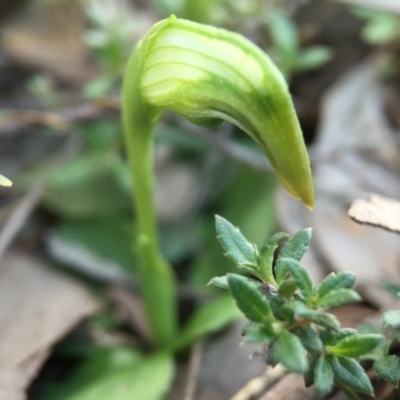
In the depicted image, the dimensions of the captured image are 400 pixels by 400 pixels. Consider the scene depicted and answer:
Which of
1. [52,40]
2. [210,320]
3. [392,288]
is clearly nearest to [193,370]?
[210,320]

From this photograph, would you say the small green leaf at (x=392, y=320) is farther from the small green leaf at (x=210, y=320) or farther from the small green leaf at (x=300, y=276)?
the small green leaf at (x=210, y=320)

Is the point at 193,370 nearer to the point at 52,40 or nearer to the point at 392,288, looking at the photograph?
the point at 392,288

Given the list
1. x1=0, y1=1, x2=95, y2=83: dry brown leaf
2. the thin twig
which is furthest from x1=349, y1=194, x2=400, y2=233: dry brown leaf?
x1=0, y1=1, x2=95, y2=83: dry brown leaf

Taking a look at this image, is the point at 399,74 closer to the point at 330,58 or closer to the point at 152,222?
the point at 330,58

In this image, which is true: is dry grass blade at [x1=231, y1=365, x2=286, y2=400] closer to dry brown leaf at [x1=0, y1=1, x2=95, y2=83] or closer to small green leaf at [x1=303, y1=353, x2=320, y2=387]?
small green leaf at [x1=303, y1=353, x2=320, y2=387]

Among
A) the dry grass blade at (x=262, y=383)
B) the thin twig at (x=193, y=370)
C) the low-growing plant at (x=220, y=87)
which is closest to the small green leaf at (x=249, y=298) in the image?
the low-growing plant at (x=220, y=87)

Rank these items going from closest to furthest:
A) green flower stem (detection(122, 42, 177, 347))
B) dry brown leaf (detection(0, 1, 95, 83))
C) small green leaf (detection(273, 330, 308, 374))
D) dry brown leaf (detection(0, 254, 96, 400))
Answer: small green leaf (detection(273, 330, 308, 374)), green flower stem (detection(122, 42, 177, 347)), dry brown leaf (detection(0, 254, 96, 400)), dry brown leaf (detection(0, 1, 95, 83))
